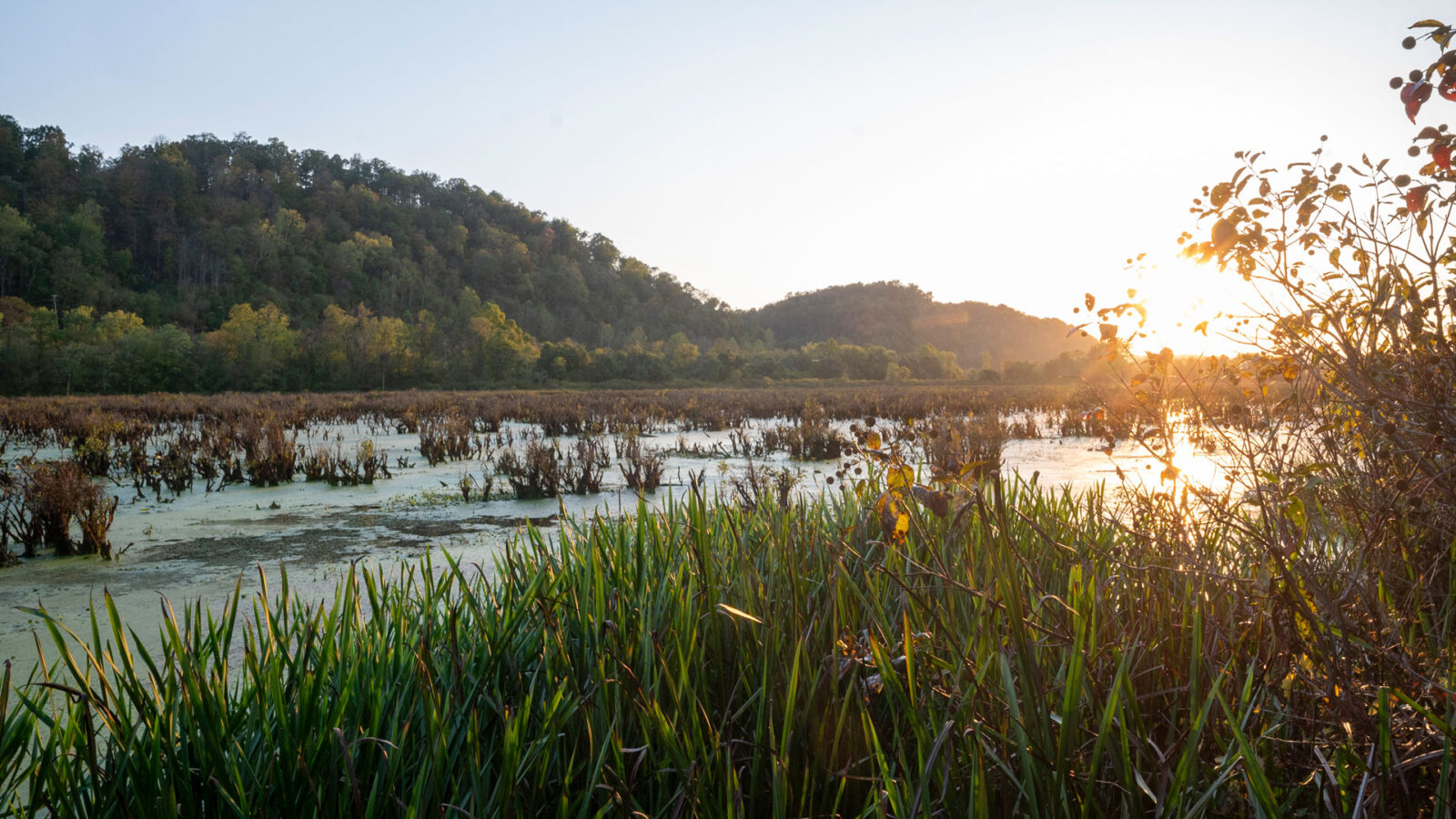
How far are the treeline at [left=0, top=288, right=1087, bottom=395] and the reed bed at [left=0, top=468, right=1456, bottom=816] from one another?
35.4 meters

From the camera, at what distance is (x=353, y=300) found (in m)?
85.0

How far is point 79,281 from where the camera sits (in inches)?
2539

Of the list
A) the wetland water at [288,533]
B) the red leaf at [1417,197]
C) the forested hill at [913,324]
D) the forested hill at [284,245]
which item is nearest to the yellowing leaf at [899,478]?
the red leaf at [1417,197]

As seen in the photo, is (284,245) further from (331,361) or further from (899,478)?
(899,478)

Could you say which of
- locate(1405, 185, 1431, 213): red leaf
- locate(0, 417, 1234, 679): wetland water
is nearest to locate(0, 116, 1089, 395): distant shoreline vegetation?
locate(0, 417, 1234, 679): wetland water

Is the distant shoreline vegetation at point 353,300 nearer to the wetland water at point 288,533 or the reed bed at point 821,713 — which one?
the wetland water at point 288,533

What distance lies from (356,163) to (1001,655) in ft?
412

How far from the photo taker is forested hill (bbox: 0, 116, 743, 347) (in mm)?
69812

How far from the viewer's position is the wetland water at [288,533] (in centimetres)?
341

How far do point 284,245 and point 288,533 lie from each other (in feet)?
302

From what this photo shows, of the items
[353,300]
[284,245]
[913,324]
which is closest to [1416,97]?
[353,300]

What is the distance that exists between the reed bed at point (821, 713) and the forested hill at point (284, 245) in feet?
275

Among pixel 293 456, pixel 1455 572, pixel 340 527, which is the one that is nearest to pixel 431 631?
pixel 1455 572

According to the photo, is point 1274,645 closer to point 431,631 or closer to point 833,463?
point 431,631
